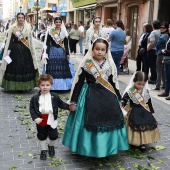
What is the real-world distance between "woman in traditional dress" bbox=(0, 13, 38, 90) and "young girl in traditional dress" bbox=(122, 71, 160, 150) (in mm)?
3338

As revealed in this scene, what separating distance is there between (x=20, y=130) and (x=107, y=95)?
5.89 feet

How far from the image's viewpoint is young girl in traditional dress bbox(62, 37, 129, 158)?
11.1 feet

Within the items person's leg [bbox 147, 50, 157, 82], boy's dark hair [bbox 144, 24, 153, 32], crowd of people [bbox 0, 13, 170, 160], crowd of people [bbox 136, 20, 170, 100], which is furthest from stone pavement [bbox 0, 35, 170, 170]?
boy's dark hair [bbox 144, 24, 153, 32]

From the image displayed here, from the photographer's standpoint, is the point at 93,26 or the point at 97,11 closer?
the point at 93,26

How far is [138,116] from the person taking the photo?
3.88 meters

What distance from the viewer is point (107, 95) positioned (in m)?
3.49

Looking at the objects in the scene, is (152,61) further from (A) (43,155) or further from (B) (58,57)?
(A) (43,155)

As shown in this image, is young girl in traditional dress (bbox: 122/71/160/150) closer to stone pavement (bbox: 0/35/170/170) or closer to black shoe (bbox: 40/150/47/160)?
stone pavement (bbox: 0/35/170/170)

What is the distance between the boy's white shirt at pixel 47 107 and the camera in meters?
3.39

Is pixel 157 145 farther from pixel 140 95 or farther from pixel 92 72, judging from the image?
pixel 92 72

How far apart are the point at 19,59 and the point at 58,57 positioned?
0.90 m

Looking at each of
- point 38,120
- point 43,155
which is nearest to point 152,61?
point 43,155

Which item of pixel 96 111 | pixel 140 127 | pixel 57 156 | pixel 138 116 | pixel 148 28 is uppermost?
pixel 148 28

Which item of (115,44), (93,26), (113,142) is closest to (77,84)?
(113,142)
